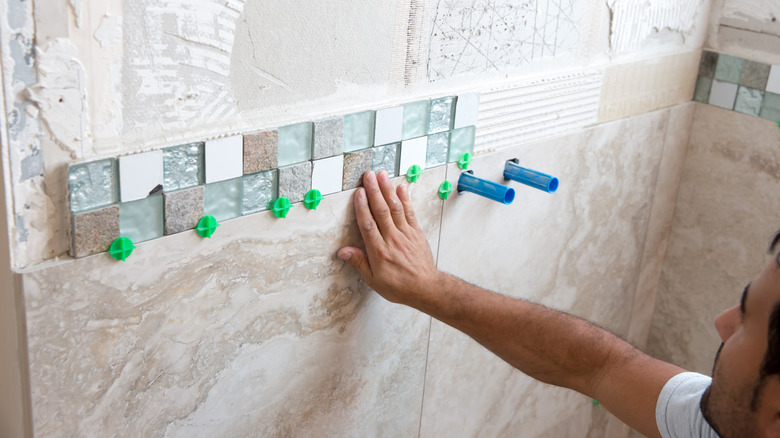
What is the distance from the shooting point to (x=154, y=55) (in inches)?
32.4

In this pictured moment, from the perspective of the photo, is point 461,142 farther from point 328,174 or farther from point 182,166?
point 182,166

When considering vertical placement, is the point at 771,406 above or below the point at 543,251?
above

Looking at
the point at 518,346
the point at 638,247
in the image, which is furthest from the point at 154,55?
the point at 638,247

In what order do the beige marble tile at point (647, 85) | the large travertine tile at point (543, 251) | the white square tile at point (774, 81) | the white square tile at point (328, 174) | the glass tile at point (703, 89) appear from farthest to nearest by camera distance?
the glass tile at point (703, 89) → the white square tile at point (774, 81) → the beige marble tile at point (647, 85) → the large travertine tile at point (543, 251) → the white square tile at point (328, 174)

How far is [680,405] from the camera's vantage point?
1008 millimetres

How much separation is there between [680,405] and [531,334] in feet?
0.68

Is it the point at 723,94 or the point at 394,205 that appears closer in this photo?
the point at 394,205

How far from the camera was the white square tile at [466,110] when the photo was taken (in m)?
1.18

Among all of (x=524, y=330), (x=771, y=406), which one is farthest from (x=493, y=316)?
(x=771, y=406)

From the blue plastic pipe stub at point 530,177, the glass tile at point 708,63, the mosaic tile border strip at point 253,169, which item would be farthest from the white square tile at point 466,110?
the glass tile at point 708,63

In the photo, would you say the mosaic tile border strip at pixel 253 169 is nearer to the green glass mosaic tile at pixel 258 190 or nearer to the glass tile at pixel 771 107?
the green glass mosaic tile at pixel 258 190

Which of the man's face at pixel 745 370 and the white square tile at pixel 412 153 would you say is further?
the white square tile at pixel 412 153

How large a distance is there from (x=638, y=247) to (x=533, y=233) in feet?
1.32

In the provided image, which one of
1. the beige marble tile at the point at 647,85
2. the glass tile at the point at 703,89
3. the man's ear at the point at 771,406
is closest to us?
the man's ear at the point at 771,406
